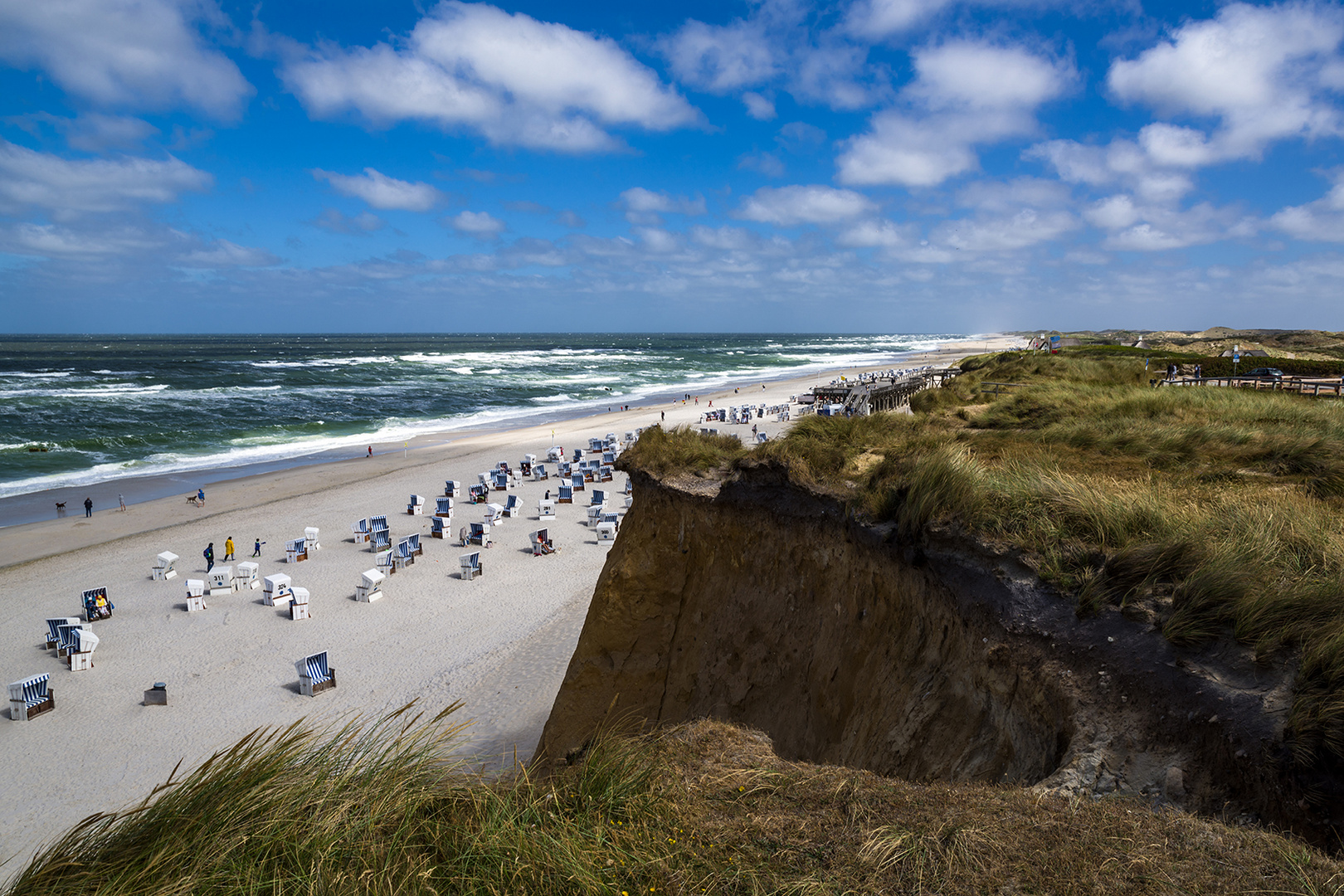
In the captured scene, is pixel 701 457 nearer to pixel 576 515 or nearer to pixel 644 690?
pixel 644 690

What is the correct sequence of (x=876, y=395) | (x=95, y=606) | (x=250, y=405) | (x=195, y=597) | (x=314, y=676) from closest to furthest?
(x=314, y=676)
(x=95, y=606)
(x=195, y=597)
(x=876, y=395)
(x=250, y=405)

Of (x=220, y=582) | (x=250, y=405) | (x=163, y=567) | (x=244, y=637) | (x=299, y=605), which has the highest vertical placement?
(x=250, y=405)

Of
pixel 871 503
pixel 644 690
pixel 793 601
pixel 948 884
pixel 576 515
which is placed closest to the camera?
pixel 948 884

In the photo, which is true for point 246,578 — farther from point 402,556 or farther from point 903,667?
point 903,667

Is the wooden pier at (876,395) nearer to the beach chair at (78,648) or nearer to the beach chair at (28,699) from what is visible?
the beach chair at (78,648)

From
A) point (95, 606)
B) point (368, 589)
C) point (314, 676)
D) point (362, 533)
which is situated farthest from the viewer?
point (362, 533)

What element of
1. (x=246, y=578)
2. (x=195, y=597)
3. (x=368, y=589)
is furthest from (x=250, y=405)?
(x=368, y=589)

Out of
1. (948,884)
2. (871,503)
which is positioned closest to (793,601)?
(871,503)
